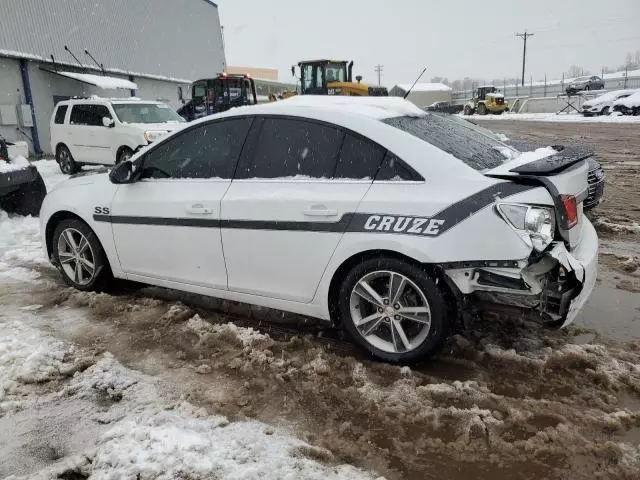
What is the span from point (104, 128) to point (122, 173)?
9.51 m

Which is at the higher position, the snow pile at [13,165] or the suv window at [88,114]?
the suv window at [88,114]

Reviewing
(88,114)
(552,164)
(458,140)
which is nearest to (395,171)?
(458,140)

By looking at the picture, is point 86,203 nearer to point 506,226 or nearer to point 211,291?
point 211,291

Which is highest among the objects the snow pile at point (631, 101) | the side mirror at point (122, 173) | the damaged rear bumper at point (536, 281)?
the side mirror at point (122, 173)

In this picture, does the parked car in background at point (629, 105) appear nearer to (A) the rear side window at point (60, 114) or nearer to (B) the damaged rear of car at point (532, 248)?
(A) the rear side window at point (60, 114)

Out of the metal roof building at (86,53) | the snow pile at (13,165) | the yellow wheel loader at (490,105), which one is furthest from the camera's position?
the yellow wheel loader at (490,105)

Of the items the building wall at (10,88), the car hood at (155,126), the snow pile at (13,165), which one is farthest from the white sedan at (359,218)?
the building wall at (10,88)

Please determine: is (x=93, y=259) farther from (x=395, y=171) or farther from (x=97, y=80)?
(x=97, y=80)

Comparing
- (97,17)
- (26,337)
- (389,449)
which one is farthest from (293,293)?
(97,17)

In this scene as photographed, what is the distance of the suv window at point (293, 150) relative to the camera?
141 inches

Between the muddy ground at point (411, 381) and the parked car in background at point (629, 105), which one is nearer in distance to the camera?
the muddy ground at point (411, 381)

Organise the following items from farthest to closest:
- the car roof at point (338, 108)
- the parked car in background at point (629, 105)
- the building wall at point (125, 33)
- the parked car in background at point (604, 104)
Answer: the parked car in background at point (604, 104) → the parked car in background at point (629, 105) → the building wall at point (125, 33) → the car roof at point (338, 108)

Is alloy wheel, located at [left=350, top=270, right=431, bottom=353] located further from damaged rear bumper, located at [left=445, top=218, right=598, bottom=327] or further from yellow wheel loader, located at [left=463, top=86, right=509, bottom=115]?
yellow wheel loader, located at [left=463, top=86, right=509, bottom=115]

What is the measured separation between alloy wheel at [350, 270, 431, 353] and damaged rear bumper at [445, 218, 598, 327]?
30 centimetres
